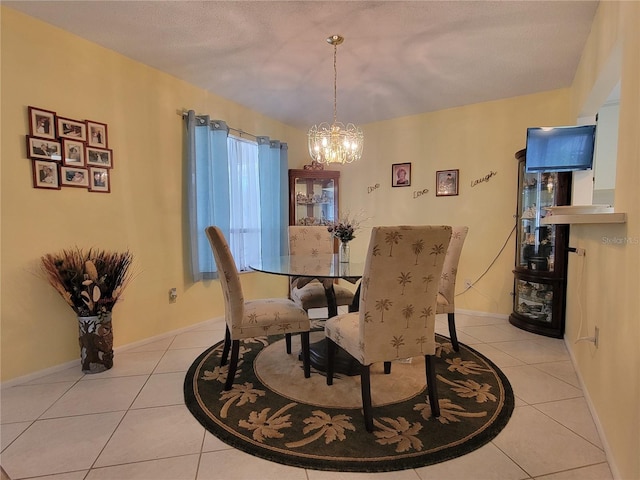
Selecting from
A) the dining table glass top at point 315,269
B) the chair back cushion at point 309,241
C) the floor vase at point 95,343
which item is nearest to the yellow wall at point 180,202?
the floor vase at point 95,343

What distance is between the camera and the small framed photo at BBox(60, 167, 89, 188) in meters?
2.40

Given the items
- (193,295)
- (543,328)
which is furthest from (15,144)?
(543,328)

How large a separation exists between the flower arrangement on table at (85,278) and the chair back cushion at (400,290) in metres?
1.88

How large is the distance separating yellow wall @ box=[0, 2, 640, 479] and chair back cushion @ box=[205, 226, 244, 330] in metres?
1.23

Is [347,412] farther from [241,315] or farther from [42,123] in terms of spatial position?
[42,123]

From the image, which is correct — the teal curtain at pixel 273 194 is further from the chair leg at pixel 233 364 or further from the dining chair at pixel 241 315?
the chair leg at pixel 233 364

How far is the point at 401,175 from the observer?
4305mm

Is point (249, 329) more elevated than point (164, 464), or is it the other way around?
point (249, 329)

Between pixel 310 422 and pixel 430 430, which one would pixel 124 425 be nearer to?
pixel 310 422

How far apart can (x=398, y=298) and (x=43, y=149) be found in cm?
253

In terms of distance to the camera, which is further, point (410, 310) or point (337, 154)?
point (337, 154)

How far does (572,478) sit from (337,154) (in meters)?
2.37

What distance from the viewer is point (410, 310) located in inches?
68.2

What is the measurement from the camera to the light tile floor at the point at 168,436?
1458mm
